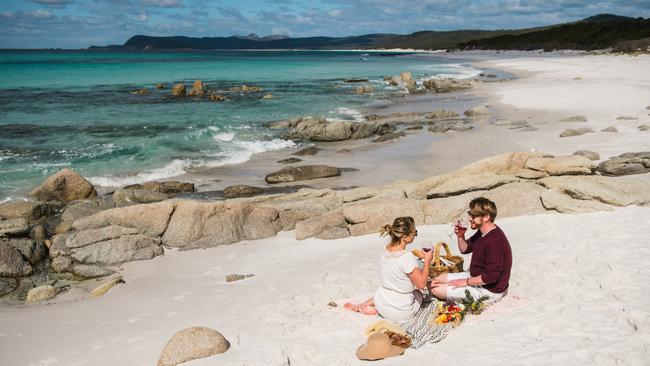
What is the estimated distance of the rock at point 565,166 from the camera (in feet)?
41.2

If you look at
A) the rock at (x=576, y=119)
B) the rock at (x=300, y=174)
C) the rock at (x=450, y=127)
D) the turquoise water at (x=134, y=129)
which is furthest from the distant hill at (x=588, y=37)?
the rock at (x=300, y=174)

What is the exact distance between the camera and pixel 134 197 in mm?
15203

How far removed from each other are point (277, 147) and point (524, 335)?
725 inches

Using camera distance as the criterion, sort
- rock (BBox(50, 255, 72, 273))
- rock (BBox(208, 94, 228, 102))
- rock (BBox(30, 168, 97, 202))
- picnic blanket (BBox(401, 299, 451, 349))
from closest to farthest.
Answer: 1. picnic blanket (BBox(401, 299, 451, 349))
2. rock (BBox(50, 255, 72, 273))
3. rock (BBox(30, 168, 97, 202))
4. rock (BBox(208, 94, 228, 102))

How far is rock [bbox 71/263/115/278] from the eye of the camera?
34.0 feet

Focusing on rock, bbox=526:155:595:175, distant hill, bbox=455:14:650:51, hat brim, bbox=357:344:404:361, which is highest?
distant hill, bbox=455:14:650:51

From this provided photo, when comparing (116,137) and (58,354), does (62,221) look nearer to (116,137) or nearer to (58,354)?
(58,354)

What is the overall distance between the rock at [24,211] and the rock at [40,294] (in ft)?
16.5

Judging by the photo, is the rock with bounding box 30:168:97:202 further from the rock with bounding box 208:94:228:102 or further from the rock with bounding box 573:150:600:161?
the rock with bounding box 208:94:228:102

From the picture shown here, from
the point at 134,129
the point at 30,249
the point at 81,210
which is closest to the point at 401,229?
the point at 30,249

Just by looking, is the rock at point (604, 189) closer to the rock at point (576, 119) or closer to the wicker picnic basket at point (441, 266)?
the wicker picnic basket at point (441, 266)

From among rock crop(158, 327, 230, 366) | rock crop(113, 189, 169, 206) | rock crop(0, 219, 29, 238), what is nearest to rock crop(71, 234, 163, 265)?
rock crop(0, 219, 29, 238)

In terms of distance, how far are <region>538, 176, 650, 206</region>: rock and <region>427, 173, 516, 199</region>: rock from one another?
109 cm

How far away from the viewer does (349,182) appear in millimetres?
16906
